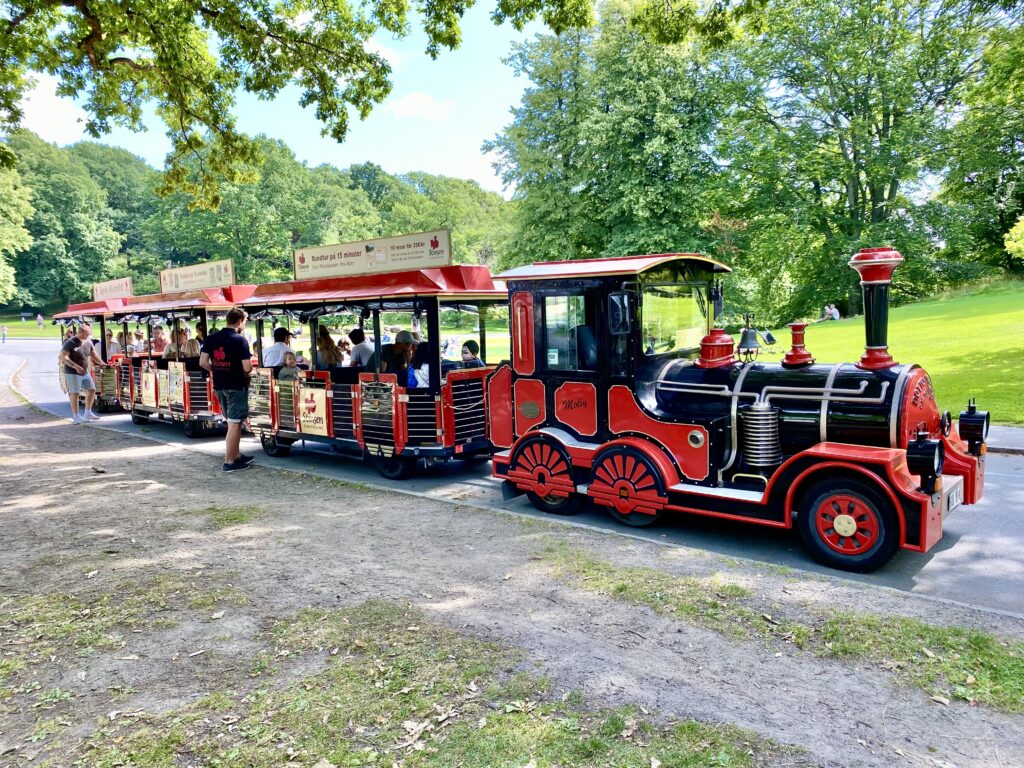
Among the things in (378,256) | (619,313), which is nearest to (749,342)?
(619,313)

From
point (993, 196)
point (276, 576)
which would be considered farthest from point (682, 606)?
point (993, 196)

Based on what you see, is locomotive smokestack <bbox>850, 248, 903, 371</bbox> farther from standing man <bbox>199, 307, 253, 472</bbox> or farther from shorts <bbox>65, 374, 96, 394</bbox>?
shorts <bbox>65, 374, 96, 394</bbox>

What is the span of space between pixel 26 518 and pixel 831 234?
31023 mm

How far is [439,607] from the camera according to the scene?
188 inches

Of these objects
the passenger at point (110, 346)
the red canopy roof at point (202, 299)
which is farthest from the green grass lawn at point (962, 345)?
the passenger at point (110, 346)

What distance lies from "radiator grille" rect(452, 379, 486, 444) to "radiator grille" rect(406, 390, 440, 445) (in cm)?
29

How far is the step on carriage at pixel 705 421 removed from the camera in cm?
541

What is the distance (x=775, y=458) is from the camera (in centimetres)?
600

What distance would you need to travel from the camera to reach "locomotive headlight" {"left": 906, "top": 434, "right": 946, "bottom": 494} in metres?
5.37

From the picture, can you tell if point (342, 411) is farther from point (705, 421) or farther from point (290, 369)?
point (705, 421)

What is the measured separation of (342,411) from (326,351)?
1.22 m

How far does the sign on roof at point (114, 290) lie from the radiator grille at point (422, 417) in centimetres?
1069

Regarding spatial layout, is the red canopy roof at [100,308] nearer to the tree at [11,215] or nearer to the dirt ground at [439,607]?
the dirt ground at [439,607]

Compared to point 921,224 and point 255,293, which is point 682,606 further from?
point 921,224
